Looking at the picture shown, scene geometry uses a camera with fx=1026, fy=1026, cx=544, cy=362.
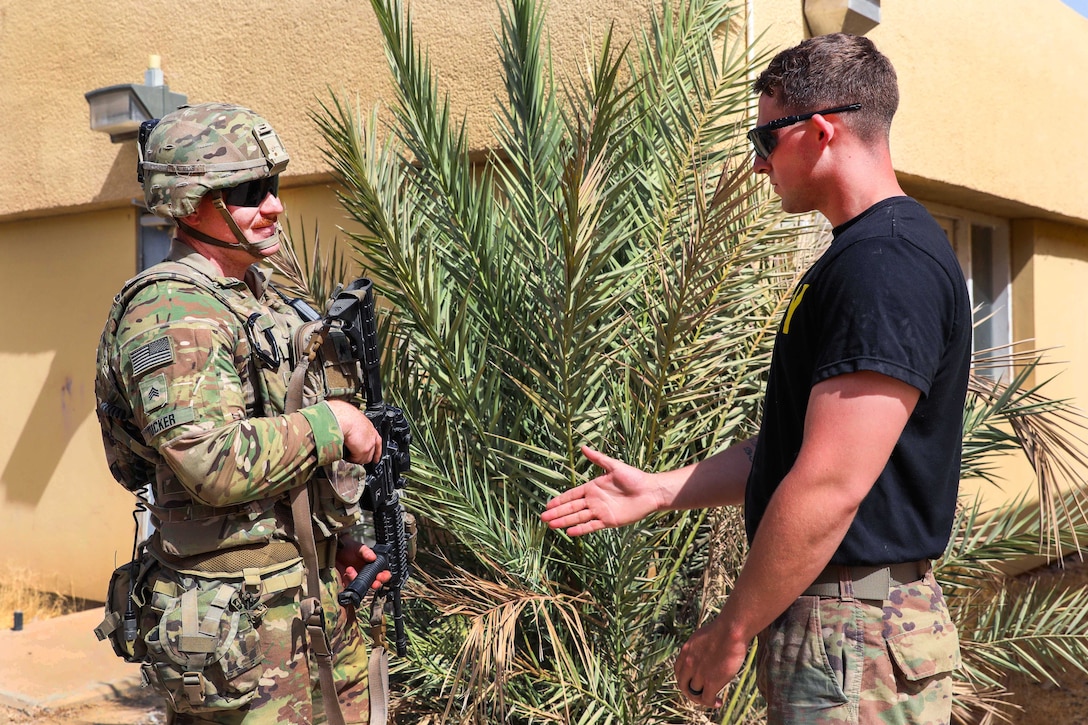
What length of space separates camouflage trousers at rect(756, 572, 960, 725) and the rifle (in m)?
0.96

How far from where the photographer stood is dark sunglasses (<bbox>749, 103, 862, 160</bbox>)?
171 cm

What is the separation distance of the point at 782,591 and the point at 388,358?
1.99 meters

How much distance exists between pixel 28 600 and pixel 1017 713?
533 cm

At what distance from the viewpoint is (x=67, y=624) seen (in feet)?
17.6

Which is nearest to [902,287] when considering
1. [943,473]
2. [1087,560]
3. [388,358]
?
[943,473]

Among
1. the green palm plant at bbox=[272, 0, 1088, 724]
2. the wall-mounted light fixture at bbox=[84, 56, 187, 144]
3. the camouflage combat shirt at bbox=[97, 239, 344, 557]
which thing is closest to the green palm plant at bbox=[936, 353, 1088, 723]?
the green palm plant at bbox=[272, 0, 1088, 724]

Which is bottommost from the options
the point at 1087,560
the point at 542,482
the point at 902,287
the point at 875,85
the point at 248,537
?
the point at 1087,560

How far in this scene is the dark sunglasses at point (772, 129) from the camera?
67.4 inches

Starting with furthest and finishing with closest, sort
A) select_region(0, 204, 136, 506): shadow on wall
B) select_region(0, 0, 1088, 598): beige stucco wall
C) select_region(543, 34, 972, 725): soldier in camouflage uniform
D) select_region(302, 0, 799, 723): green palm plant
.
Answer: select_region(0, 204, 136, 506): shadow on wall → select_region(0, 0, 1088, 598): beige stucco wall → select_region(302, 0, 799, 723): green palm plant → select_region(543, 34, 972, 725): soldier in camouflage uniform

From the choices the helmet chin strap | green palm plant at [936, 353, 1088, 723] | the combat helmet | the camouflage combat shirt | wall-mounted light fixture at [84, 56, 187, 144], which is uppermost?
wall-mounted light fixture at [84, 56, 187, 144]

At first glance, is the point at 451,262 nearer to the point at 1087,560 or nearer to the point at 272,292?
the point at 272,292


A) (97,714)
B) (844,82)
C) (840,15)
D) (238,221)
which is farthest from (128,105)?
(844,82)

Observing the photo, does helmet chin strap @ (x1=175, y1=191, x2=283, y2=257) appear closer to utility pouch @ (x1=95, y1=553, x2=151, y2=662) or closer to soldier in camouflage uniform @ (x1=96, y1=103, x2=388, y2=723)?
soldier in camouflage uniform @ (x1=96, y1=103, x2=388, y2=723)

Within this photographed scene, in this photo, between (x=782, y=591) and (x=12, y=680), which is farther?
(x=12, y=680)
